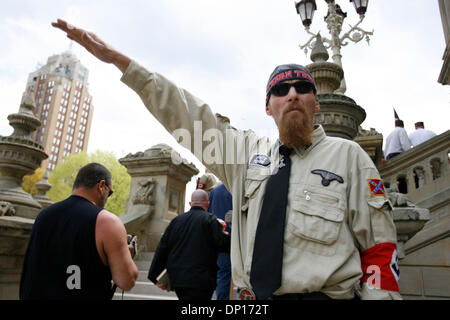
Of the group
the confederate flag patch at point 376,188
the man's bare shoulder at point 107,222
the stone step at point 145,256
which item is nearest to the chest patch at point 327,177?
the confederate flag patch at point 376,188

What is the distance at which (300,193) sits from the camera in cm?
166

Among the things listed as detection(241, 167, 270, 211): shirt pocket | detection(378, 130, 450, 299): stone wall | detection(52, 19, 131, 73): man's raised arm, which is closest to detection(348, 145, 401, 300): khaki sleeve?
detection(241, 167, 270, 211): shirt pocket

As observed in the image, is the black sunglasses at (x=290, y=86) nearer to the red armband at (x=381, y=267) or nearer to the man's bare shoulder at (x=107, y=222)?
the red armband at (x=381, y=267)

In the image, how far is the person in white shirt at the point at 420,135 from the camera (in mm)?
8359

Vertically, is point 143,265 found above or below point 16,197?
below

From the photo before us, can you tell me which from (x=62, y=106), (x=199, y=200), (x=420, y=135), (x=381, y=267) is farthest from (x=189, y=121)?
(x=62, y=106)

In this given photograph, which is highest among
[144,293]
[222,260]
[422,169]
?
[422,169]

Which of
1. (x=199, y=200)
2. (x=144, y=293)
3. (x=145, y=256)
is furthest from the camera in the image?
(x=145, y=256)

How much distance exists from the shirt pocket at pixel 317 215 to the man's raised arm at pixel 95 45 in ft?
4.11

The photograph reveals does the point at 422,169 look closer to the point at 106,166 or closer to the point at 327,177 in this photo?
the point at 327,177

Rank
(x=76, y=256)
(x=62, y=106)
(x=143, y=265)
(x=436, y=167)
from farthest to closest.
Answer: (x=62, y=106) → (x=143, y=265) → (x=436, y=167) → (x=76, y=256)

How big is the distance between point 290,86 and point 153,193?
319 inches

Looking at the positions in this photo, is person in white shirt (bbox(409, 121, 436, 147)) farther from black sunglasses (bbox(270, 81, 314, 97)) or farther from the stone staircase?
black sunglasses (bbox(270, 81, 314, 97))

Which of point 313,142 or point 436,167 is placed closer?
point 313,142
